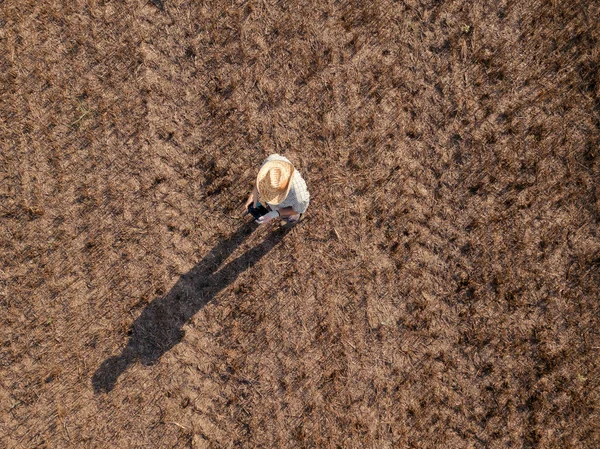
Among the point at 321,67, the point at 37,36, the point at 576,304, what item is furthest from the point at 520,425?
the point at 37,36

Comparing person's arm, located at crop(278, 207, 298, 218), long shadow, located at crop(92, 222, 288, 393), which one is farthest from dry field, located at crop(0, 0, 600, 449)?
person's arm, located at crop(278, 207, 298, 218)

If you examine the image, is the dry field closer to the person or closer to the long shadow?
the long shadow

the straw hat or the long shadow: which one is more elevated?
the straw hat

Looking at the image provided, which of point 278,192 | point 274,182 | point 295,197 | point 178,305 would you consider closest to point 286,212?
point 295,197

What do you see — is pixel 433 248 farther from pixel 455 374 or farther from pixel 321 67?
pixel 321 67

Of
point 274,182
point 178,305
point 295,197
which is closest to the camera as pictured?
point 274,182

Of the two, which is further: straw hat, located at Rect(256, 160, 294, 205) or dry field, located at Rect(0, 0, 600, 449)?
dry field, located at Rect(0, 0, 600, 449)

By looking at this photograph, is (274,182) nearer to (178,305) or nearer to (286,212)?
(286,212)

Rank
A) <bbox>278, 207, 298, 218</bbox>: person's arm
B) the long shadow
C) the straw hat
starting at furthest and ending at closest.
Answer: the long shadow
<bbox>278, 207, 298, 218</bbox>: person's arm
the straw hat
